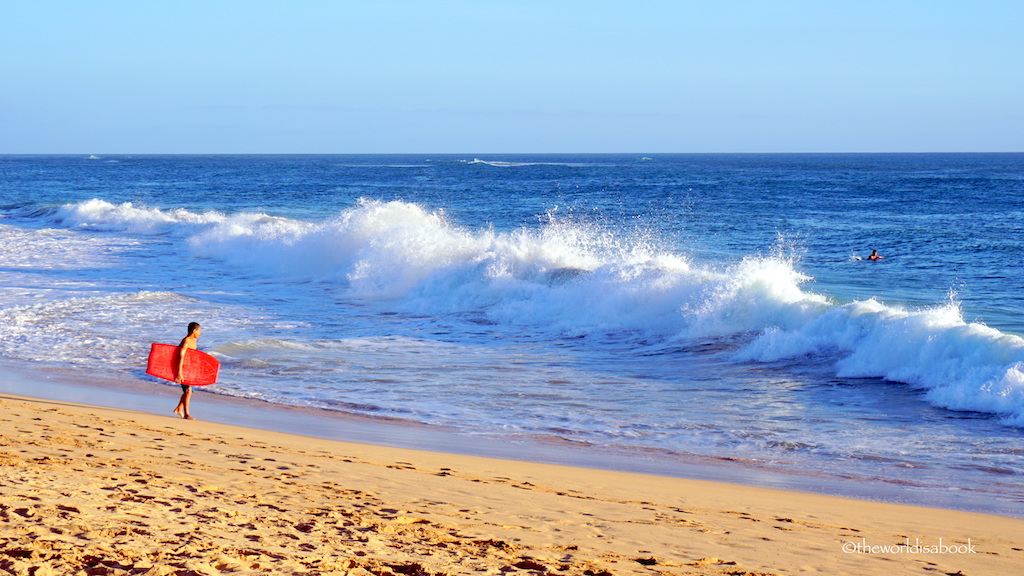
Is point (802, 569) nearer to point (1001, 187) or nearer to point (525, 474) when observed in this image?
point (525, 474)

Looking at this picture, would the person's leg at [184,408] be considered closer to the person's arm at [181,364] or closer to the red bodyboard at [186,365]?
the person's arm at [181,364]

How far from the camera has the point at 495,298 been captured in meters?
16.8

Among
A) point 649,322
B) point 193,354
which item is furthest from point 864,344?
point 193,354

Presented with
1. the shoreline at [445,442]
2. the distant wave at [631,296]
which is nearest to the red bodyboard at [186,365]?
the shoreline at [445,442]

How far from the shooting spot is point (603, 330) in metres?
14.1

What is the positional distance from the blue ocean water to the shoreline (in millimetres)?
170

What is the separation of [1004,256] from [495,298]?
13.8 m

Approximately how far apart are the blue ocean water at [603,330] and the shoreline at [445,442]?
170 millimetres

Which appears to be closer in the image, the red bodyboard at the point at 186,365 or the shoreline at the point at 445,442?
the shoreline at the point at 445,442

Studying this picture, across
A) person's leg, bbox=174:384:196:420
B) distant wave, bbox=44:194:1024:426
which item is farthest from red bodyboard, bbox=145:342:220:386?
distant wave, bbox=44:194:1024:426

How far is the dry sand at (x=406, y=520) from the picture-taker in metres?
4.21

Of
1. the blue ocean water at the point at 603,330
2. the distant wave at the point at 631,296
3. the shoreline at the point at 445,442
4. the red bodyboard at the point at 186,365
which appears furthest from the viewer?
the distant wave at the point at 631,296

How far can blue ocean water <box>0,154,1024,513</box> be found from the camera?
8312 millimetres

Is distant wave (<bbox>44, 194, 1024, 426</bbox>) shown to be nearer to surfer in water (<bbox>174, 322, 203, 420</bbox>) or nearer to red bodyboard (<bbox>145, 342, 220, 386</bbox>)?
red bodyboard (<bbox>145, 342, 220, 386</bbox>)
